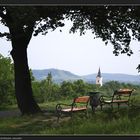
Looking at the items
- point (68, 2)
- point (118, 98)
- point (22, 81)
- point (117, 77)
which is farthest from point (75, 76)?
point (68, 2)

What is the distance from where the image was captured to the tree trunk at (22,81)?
7461 millimetres

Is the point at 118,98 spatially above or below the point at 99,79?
below

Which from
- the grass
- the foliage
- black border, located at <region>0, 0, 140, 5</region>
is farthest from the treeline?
black border, located at <region>0, 0, 140, 5</region>

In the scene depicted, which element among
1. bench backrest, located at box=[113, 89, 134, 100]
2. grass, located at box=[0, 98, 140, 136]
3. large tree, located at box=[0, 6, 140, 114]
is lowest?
grass, located at box=[0, 98, 140, 136]

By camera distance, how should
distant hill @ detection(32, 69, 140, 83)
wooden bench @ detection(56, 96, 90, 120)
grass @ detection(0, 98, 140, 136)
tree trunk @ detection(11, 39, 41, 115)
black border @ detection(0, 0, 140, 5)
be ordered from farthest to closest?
tree trunk @ detection(11, 39, 41, 115)
wooden bench @ detection(56, 96, 90, 120)
distant hill @ detection(32, 69, 140, 83)
grass @ detection(0, 98, 140, 136)
black border @ detection(0, 0, 140, 5)

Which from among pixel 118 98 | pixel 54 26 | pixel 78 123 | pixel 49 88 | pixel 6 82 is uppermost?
pixel 54 26

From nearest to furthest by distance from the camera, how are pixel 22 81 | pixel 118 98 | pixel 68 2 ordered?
pixel 68 2
pixel 118 98
pixel 22 81

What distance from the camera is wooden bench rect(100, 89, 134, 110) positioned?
7.36 meters

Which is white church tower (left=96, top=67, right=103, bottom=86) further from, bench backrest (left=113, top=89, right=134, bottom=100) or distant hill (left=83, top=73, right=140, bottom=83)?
bench backrest (left=113, top=89, right=134, bottom=100)

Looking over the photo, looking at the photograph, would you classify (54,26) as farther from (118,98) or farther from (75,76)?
(118,98)

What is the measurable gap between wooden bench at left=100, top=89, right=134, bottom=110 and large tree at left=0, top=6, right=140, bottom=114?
67 cm

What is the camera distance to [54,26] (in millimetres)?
7426

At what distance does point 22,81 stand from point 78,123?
4.04 ft

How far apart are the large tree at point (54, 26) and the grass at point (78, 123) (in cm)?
23
